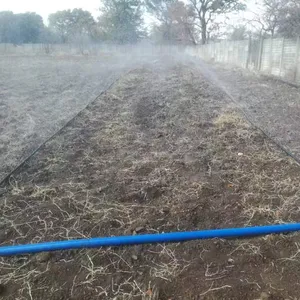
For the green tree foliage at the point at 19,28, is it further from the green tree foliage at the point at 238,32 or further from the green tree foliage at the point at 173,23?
the green tree foliage at the point at 238,32

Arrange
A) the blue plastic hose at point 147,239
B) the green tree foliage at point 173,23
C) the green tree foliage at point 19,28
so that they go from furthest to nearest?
1. the green tree foliage at point 19,28
2. the green tree foliage at point 173,23
3. the blue plastic hose at point 147,239

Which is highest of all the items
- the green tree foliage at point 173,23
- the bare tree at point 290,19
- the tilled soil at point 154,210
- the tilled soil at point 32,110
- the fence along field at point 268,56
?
the green tree foliage at point 173,23

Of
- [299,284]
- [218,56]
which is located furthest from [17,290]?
[218,56]

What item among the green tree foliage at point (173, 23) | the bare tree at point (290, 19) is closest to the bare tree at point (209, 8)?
the green tree foliage at point (173, 23)

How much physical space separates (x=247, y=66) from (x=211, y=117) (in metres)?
10.2

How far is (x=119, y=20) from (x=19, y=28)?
13.3 metres

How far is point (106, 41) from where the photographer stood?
140ft

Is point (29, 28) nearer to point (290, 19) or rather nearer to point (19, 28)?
point (19, 28)

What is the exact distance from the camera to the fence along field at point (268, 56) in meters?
9.83

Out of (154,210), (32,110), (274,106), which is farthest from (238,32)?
(154,210)

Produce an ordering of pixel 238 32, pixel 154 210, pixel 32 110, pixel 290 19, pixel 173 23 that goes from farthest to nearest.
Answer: pixel 173 23 → pixel 238 32 → pixel 290 19 → pixel 32 110 → pixel 154 210

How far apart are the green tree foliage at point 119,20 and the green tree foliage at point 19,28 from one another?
861 cm

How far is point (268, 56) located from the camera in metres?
12.0

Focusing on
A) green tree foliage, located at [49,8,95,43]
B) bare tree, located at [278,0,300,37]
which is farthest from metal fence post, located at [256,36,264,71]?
green tree foliage, located at [49,8,95,43]
